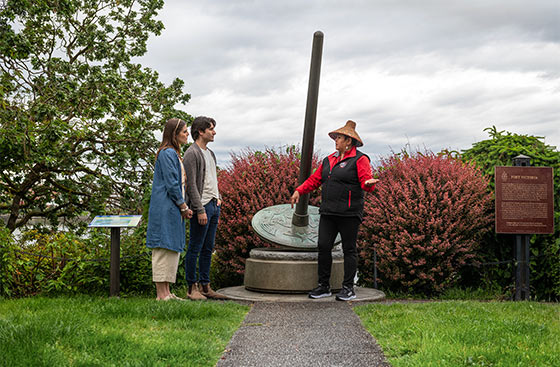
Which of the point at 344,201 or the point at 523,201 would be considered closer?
the point at 344,201

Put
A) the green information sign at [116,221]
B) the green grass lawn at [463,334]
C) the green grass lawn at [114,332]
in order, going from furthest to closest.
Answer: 1. the green information sign at [116,221]
2. the green grass lawn at [463,334]
3. the green grass lawn at [114,332]

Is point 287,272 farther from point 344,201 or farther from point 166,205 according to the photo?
point 166,205

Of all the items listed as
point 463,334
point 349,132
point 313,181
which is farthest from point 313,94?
point 463,334

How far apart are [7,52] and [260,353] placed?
6.96m

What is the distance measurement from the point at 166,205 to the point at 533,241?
5.20 meters

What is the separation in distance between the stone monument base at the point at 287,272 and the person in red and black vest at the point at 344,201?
0.23 metres

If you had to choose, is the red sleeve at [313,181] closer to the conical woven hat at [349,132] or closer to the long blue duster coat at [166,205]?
the conical woven hat at [349,132]

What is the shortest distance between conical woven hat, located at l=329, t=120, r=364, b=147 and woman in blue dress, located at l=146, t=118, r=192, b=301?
1854 mm

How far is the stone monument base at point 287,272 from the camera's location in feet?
22.6

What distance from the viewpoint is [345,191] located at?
20.9 feet

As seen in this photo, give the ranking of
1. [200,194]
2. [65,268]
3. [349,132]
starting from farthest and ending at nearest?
[65,268] < [349,132] < [200,194]

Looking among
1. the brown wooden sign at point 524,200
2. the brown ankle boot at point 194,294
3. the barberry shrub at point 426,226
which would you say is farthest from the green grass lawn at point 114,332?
the brown wooden sign at point 524,200

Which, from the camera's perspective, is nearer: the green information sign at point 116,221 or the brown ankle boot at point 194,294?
the green information sign at point 116,221

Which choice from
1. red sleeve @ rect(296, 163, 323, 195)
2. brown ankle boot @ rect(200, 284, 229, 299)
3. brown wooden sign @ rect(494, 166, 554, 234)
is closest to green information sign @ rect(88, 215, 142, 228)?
brown ankle boot @ rect(200, 284, 229, 299)
